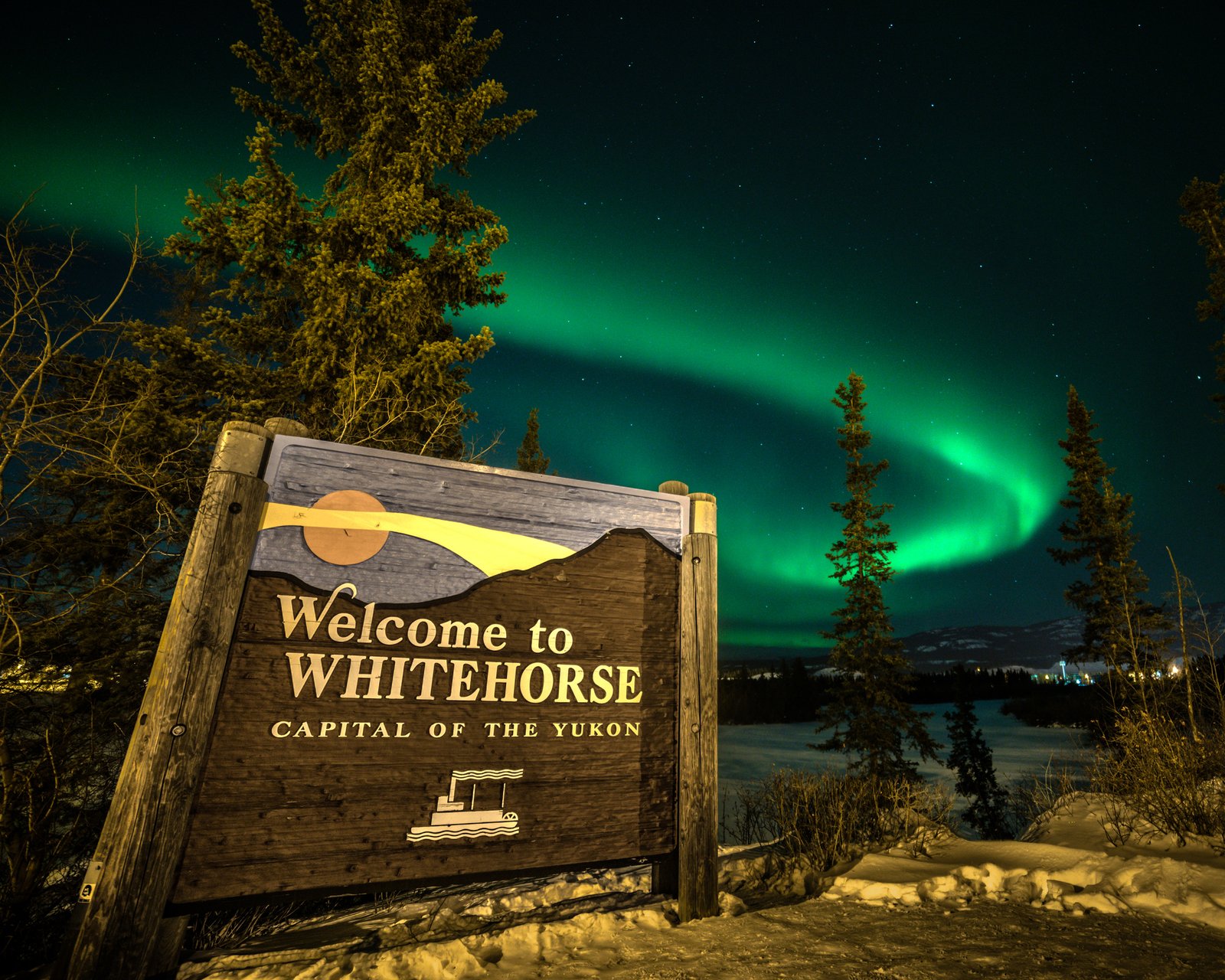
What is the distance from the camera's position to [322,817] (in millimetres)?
2887

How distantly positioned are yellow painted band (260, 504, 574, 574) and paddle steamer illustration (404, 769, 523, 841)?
3.76 ft

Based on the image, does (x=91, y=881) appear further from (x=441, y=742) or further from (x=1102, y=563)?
(x=1102, y=563)

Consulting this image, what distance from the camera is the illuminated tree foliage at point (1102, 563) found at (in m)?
22.2

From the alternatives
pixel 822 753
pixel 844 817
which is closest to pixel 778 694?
pixel 822 753

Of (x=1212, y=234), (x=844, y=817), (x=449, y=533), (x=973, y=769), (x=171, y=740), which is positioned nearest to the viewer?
(x=171, y=740)

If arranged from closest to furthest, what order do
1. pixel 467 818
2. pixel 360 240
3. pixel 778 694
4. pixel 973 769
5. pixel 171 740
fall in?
pixel 171 740, pixel 467 818, pixel 360 240, pixel 973 769, pixel 778 694

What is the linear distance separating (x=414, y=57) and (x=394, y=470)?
11089 millimetres

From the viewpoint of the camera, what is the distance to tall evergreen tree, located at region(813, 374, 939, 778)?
2091cm

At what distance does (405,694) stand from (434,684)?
0.16m

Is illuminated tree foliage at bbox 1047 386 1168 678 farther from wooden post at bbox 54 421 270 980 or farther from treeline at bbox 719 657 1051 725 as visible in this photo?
treeline at bbox 719 657 1051 725

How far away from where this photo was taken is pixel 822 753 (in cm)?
4750

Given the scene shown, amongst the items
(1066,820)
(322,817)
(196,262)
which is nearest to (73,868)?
(322,817)

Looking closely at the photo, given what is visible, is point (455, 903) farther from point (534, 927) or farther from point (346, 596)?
point (346, 596)

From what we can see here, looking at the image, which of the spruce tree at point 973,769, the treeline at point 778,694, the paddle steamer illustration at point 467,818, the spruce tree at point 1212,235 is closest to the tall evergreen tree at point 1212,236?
the spruce tree at point 1212,235
